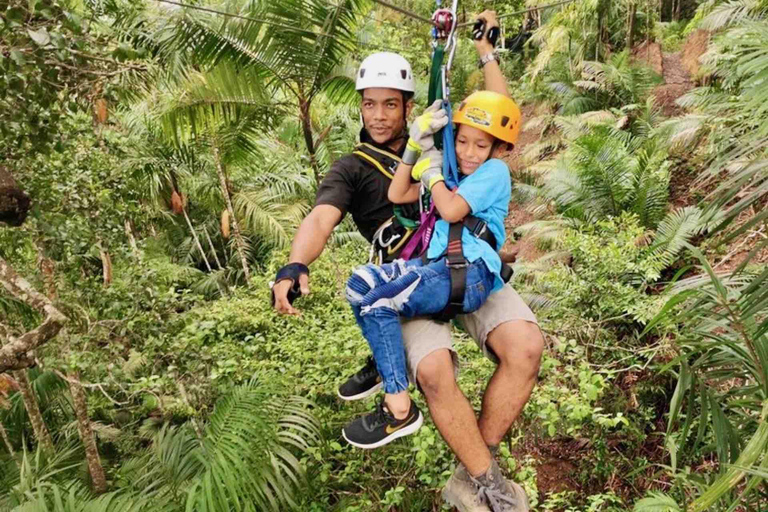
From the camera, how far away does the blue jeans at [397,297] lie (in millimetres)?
2467

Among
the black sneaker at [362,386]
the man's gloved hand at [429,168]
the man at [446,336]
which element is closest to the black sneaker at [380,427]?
the man at [446,336]

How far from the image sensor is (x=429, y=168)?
2516 millimetres

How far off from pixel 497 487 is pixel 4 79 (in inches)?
110

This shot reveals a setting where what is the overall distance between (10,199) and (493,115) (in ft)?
6.88

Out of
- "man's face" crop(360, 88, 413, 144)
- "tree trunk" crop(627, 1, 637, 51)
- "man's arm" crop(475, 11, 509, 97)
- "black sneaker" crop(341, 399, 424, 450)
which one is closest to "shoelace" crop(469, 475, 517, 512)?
"black sneaker" crop(341, 399, 424, 450)

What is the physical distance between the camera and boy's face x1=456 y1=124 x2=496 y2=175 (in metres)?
2.54

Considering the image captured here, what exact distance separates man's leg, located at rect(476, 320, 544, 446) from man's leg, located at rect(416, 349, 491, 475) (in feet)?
0.49

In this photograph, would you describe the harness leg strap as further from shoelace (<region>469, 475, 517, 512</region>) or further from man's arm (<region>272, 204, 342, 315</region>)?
shoelace (<region>469, 475, 517, 512</region>)

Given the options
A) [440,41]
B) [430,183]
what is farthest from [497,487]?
[440,41]

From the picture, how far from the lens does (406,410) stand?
2.54 meters

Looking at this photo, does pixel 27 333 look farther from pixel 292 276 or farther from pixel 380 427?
pixel 380 427

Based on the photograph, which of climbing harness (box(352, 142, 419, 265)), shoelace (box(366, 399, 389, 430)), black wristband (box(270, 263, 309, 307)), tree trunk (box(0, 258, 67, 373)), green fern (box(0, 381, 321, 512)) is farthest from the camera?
green fern (box(0, 381, 321, 512))

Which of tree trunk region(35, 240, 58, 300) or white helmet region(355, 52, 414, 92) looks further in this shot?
tree trunk region(35, 240, 58, 300)

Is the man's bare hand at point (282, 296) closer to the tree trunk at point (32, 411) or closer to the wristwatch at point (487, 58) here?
the wristwatch at point (487, 58)
